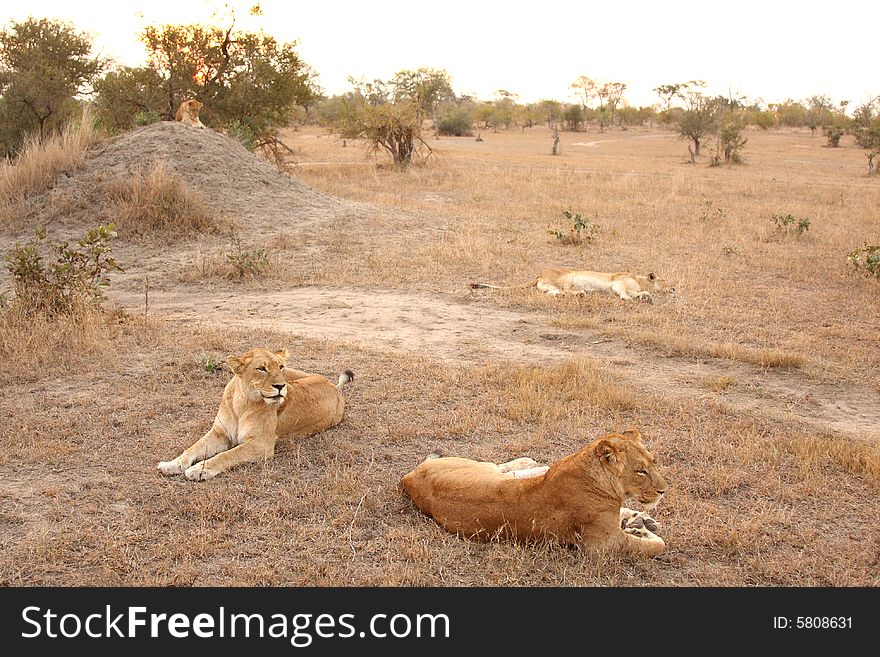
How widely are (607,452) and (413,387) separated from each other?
114 inches

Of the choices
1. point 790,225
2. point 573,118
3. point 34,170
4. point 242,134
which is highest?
point 573,118

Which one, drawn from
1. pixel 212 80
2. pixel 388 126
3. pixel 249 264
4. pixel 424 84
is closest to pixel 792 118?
pixel 424 84

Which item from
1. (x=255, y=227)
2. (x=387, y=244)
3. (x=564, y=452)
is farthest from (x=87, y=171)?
(x=564, y=452)

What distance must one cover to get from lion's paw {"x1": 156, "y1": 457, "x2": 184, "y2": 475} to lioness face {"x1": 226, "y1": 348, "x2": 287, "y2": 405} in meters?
0.62

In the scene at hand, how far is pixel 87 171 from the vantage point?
14617 millimetres

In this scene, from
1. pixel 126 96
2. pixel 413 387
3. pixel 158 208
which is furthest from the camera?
pixel 126 96

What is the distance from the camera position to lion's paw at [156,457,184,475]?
5.15m

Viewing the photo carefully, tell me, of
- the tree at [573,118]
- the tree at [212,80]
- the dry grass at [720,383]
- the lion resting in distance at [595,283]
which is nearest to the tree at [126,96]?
the tree at [212,80]

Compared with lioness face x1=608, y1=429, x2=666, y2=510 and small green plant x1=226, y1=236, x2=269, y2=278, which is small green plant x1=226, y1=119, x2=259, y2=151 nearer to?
small green plant x1=226, y1=236, x2=269, y2=278

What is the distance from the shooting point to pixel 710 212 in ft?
57.9

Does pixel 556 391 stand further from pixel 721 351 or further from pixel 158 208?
pixel 158 208

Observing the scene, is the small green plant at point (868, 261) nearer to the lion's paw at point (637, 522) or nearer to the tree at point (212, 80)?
the lion's paw at point (637, 522)

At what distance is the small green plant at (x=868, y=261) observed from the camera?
11.5 metres

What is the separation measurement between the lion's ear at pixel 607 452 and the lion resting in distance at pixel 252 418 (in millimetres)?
2084
